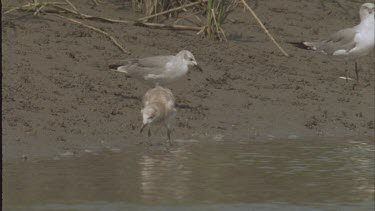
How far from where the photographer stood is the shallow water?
8.85 meters

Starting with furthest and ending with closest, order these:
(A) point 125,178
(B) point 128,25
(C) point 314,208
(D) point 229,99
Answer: (B) point 128,25, (D) point 229,99, (A) point 125,178, (C) point 314,208

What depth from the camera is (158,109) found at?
1222cm

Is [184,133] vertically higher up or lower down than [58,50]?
lower down

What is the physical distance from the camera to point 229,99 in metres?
14.4

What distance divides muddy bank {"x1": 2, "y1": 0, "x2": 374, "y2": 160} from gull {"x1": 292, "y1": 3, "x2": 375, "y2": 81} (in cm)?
21

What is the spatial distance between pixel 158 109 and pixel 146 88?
259 cm

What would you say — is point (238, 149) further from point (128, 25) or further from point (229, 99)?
point (128, 25)

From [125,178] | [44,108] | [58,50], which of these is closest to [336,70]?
[58,50]

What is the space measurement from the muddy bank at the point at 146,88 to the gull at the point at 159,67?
0.86 ft

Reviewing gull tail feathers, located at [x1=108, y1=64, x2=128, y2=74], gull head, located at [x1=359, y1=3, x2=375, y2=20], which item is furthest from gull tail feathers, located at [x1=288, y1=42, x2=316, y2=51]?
gull tail feathers, located at [x1=108, y1=64, x2=128, y2=74]

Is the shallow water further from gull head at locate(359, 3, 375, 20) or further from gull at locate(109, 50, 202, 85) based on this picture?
gull head at locate(359, 3, 375, 20)

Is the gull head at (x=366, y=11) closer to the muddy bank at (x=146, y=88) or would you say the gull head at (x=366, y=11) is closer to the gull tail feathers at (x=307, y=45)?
the muddy bank at (x=146, y=88)

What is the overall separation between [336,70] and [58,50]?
467 centimetres

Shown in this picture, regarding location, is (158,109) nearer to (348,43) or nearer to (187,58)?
(187,58)
